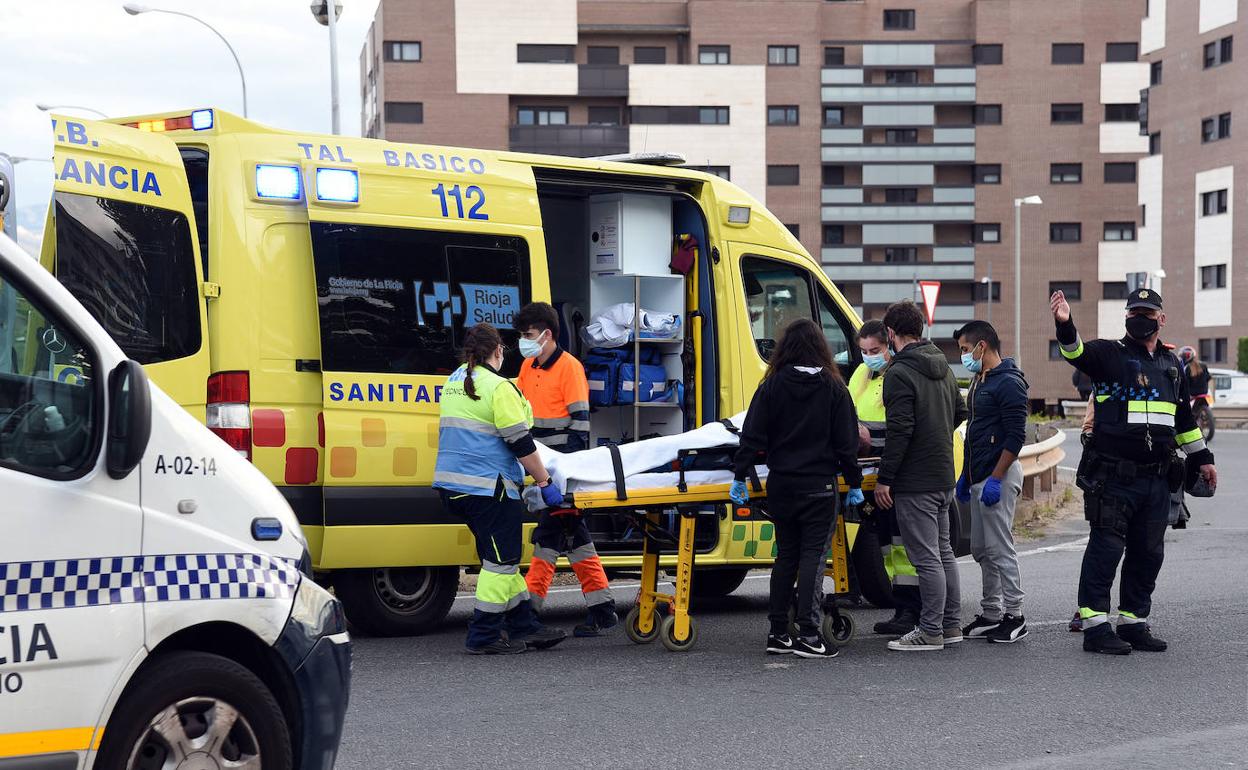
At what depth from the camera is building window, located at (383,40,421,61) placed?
62750mm

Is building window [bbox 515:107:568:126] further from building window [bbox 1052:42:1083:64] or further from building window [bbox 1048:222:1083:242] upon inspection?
building window [bbox 1048:222:1083:242]

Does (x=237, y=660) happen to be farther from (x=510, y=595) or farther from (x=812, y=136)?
(x=812, y=136)

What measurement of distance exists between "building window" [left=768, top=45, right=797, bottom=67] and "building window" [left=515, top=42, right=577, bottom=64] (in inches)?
358

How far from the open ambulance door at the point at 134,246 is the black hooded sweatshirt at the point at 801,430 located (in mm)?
2969

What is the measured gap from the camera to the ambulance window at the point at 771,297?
393 inches

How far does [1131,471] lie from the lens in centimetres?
808

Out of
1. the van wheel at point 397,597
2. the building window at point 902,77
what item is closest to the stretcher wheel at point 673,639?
the van wheel at point 397,597

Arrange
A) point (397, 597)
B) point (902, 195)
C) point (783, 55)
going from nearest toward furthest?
point (397, 597)
point (783, 55)
point (902, 195)

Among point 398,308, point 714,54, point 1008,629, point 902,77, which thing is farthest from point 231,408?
point 902,77

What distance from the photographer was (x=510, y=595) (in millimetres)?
8062

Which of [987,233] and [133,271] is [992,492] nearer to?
[133,271]

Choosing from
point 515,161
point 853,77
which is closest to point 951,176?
point 853,77

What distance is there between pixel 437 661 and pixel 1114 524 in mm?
3758

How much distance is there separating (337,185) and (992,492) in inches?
160
